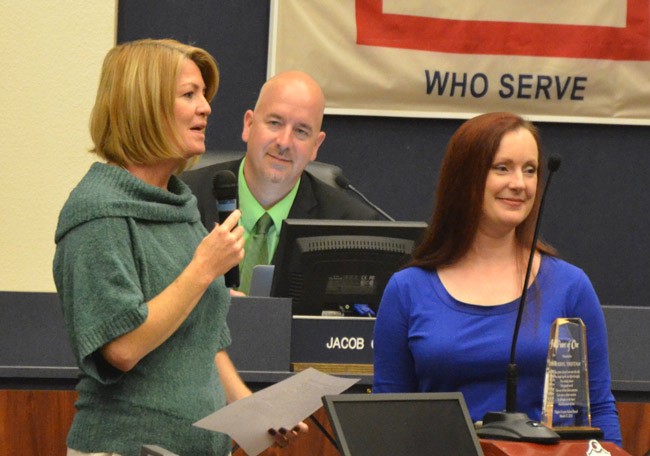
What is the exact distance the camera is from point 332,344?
268 cm

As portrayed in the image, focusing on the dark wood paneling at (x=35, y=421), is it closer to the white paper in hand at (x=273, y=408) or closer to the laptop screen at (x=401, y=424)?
the white paper in hand at (x=273, y=408)

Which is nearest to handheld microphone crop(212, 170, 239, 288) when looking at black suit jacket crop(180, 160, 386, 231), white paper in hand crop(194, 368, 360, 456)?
white paper in hand crop(194, 368, 360, 456)

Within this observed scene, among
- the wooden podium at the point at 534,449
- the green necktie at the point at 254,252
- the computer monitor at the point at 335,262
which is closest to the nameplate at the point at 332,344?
the computer monitor at the point at 335,262

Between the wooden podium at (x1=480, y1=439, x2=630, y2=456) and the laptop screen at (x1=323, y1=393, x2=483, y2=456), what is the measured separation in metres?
0.04

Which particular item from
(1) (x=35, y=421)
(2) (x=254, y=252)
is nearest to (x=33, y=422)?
(1) (x=35, y=421)

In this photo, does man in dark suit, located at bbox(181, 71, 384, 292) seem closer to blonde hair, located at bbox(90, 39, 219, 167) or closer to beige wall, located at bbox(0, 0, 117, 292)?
beige wall, located at bbox(0, 0, 117, 292)

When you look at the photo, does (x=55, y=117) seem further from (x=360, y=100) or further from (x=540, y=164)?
(x=540, y=164)

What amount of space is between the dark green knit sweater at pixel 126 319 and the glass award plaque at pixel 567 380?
1.87 feet

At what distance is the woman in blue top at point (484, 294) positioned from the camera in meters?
1.99

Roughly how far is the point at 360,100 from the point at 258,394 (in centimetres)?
325

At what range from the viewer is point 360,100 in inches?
189

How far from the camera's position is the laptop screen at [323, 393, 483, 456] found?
1.42m

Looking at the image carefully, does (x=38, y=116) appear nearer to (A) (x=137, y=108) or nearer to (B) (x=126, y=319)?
(A) (x=137, y=108)

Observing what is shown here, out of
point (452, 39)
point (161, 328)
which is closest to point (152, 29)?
point (452, 39)
